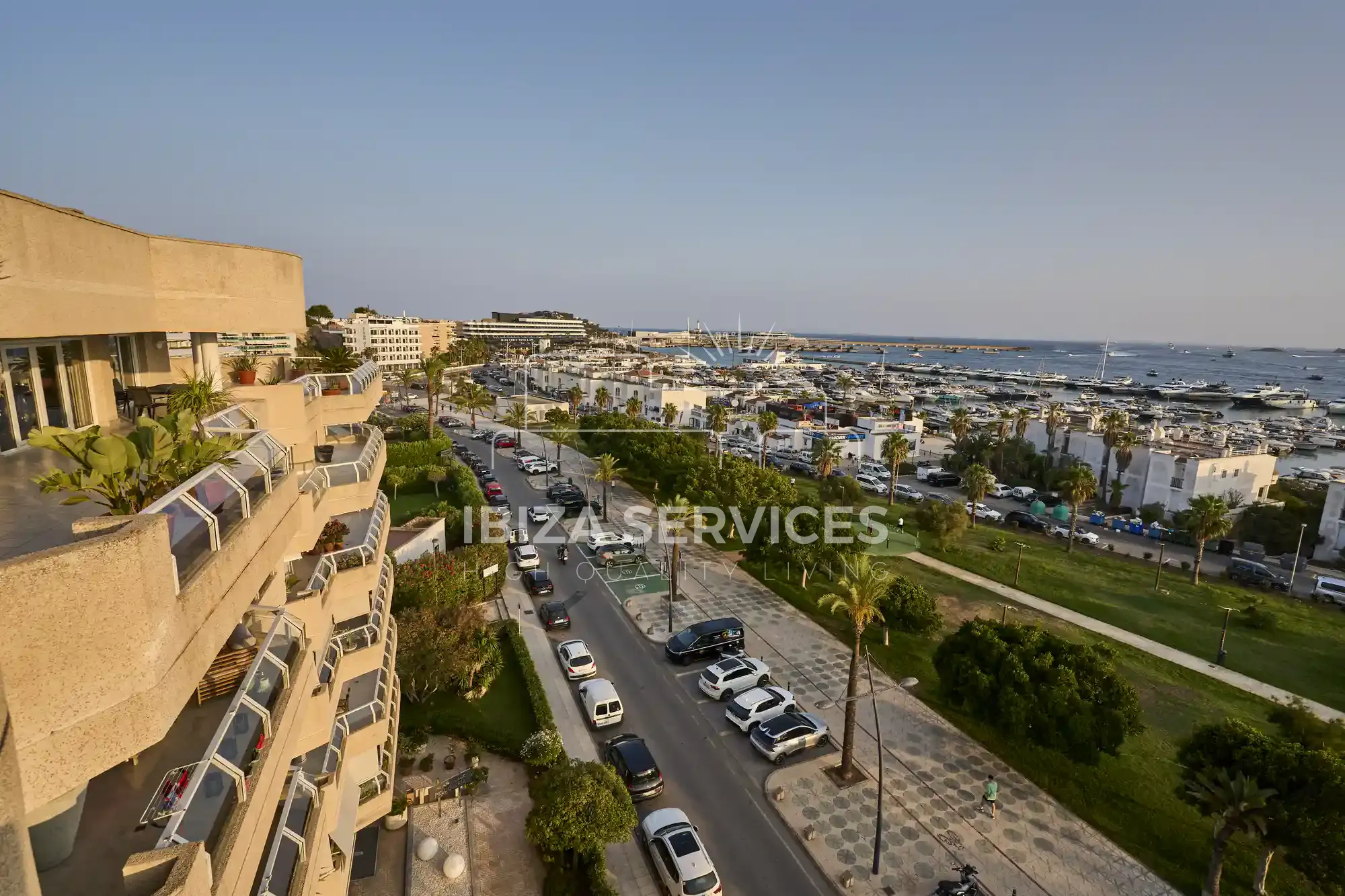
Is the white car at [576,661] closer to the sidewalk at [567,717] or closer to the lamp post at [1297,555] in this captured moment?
the sidewalk at [567,717]

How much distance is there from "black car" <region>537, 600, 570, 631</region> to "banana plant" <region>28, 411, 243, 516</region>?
22945 millimetres

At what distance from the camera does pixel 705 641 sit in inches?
1041

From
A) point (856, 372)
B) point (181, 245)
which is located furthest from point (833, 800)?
point (856, 372)

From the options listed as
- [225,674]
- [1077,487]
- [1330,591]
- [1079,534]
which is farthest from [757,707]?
[1330,591]

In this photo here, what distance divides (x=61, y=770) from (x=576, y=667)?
72.1ft

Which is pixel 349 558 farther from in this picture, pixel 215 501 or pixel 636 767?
pixel 636 767

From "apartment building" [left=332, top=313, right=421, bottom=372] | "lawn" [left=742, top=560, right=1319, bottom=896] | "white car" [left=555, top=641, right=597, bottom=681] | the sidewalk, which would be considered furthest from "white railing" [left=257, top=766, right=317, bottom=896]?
"apartment building" [left=332, top=313, right=421, bottom=372]

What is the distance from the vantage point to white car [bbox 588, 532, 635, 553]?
3791 cm

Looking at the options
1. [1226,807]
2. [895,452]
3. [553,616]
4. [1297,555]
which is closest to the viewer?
[1226,807]

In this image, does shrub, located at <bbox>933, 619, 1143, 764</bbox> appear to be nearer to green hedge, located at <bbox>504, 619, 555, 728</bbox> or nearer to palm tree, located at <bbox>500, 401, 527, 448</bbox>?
green hedge, located at <bbox>504, 619, 555, 728</bbox>

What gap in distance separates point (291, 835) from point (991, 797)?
1826 cm

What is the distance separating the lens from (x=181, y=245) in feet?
35.7

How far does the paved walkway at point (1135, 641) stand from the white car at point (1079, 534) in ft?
48.5

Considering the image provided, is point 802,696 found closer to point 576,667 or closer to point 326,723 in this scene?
point 576,667
